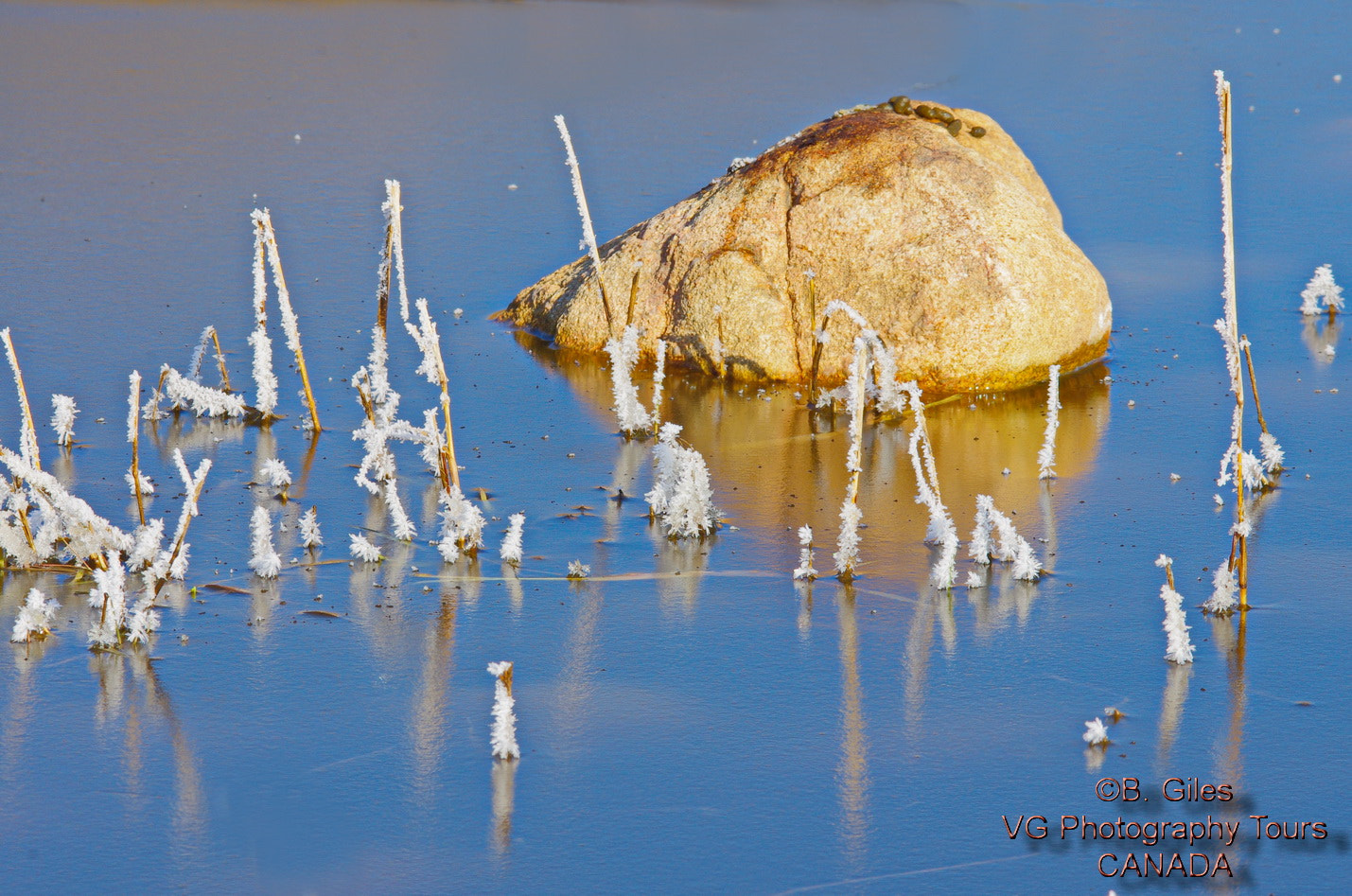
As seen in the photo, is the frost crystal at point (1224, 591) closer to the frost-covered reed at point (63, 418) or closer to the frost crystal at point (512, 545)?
the frost crystal at point (512, 545)

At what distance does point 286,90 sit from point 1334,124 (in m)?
13.5

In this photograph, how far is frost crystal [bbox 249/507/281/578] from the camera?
24.4ft

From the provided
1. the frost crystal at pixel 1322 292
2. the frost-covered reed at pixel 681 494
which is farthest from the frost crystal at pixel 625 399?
the frost crystal at pixel 1322 292

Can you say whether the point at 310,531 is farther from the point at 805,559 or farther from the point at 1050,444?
the point at 1050,444

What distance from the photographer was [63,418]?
923 cm

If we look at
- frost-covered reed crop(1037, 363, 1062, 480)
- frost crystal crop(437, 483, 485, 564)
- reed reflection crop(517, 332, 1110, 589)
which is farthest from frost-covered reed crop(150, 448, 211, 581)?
frost-covered reed crop(1037, 363, 1062, 480)

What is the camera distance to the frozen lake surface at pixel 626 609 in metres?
5.47

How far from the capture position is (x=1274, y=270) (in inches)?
534

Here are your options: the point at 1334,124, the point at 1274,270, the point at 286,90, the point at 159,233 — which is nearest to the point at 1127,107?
the point at 1334,124

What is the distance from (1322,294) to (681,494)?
6845 millimetres

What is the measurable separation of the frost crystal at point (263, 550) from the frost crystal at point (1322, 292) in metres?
8.54

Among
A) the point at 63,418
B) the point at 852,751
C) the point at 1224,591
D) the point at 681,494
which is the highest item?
the point at 63,418

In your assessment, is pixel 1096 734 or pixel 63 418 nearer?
pixel 1096 734

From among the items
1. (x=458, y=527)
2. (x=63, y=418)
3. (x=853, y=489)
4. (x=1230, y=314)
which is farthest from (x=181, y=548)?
(x=1230, y=314)
